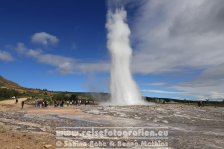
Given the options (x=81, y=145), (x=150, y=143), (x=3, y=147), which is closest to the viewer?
(x=3, y=147)

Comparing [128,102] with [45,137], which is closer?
[45,137]

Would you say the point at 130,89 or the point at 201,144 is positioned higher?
the point at 130,89

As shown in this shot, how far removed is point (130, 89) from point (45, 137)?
6975 centimetres

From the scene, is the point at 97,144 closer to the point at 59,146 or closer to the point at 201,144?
the point at 59,146

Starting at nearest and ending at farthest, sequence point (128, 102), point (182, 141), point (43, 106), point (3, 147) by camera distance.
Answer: point (3, 147) → point (182, 141) → point (43, 106) → point (128, 102)

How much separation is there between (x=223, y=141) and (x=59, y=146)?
10002 millimetres

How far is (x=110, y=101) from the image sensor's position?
295 feet

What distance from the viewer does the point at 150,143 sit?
1753 centimetres

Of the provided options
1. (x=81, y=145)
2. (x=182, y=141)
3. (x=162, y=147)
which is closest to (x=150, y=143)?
(x=162, y=147)

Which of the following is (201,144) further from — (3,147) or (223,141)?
(3,147)

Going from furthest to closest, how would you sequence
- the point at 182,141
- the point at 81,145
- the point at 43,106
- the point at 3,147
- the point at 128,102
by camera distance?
the point at 128,102 → the point at 43,106 → the point at 182,141 → the point at 81,145 → the point at 3,147

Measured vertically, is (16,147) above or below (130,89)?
below

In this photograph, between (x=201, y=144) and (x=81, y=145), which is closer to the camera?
(x=81, y=145)

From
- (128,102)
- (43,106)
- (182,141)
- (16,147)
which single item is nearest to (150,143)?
(182,141)
